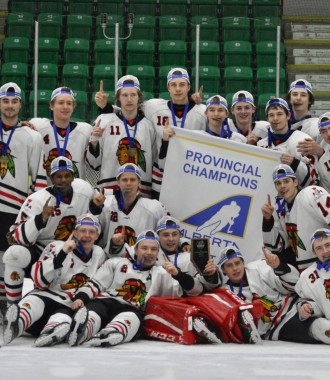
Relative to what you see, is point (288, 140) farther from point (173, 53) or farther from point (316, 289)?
point (173, 53)

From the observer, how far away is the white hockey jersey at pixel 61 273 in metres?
6.34

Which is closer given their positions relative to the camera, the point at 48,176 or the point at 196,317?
the point at 196,317

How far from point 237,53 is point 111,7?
1629 mm

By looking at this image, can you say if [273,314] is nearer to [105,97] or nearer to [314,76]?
[105,97]

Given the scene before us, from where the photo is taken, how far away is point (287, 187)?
6.62 metres

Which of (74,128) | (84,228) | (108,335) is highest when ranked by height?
(74,128)

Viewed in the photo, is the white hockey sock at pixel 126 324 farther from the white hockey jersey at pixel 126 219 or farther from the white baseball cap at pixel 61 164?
the white baseball cap at pixel 61 164

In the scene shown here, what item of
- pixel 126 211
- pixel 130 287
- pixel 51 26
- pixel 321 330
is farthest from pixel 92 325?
pixel 51 26

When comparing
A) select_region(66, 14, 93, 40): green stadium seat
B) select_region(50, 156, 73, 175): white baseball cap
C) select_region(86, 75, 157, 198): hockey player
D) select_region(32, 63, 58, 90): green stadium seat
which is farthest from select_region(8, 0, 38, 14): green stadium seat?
select_region(50, 156, 73, 175): white baseball cap

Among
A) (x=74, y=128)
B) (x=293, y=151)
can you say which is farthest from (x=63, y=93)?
(x=293, y=151)

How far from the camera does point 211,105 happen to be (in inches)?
277

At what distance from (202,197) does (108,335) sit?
4.89ft

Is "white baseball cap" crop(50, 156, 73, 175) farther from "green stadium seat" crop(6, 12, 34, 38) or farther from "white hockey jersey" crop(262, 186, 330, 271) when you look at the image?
"green stadium seat" crop(6, 12, 34, 38)

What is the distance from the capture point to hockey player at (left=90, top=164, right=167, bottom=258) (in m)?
6.70
